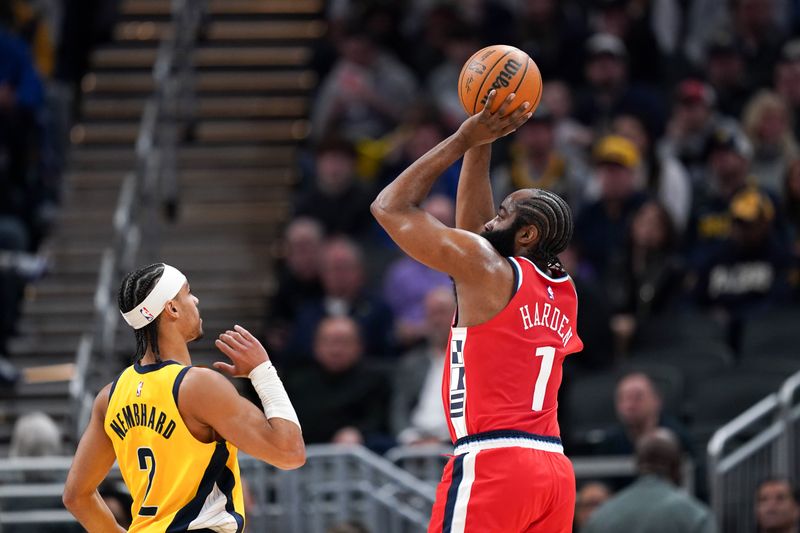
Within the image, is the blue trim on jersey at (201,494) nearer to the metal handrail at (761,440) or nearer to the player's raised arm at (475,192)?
the player's raised arm at (475,192)

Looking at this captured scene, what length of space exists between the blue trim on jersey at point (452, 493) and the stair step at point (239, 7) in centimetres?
1068

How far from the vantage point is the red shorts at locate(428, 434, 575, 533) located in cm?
625

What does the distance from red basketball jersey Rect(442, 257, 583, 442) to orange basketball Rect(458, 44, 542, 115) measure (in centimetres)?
68

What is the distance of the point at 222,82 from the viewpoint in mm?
15656

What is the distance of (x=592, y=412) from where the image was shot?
11.6 m

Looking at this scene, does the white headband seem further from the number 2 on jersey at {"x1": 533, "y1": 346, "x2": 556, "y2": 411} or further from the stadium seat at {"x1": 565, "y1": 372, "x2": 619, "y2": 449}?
the stadium seat at {"x1": 565, "y1": 372, "x2": 619, "y2": 449}

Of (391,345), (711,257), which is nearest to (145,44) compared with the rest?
(391,345)

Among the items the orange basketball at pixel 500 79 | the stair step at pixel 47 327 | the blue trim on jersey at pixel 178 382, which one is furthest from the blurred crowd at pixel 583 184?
the blue trim on jersey at pixel 178 382

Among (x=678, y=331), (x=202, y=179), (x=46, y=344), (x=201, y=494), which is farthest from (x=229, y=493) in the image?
(x=202, y=179)

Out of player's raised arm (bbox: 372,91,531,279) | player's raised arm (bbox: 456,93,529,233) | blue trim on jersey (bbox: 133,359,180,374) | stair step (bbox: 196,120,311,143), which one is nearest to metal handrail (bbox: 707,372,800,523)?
player's raised arm (bbox: 456,93,529,233)

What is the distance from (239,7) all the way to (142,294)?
10.7 metres

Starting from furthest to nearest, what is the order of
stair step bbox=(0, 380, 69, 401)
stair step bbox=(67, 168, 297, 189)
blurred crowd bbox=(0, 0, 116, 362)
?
stair step bbox=(67, 168, 297, 189), blurred crowd bbox=(0, 0, 116, 362), stair step bbox=(0, 380, 69, 401)

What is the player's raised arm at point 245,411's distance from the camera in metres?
5.87

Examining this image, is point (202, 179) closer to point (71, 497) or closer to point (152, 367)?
point (71, 497)
